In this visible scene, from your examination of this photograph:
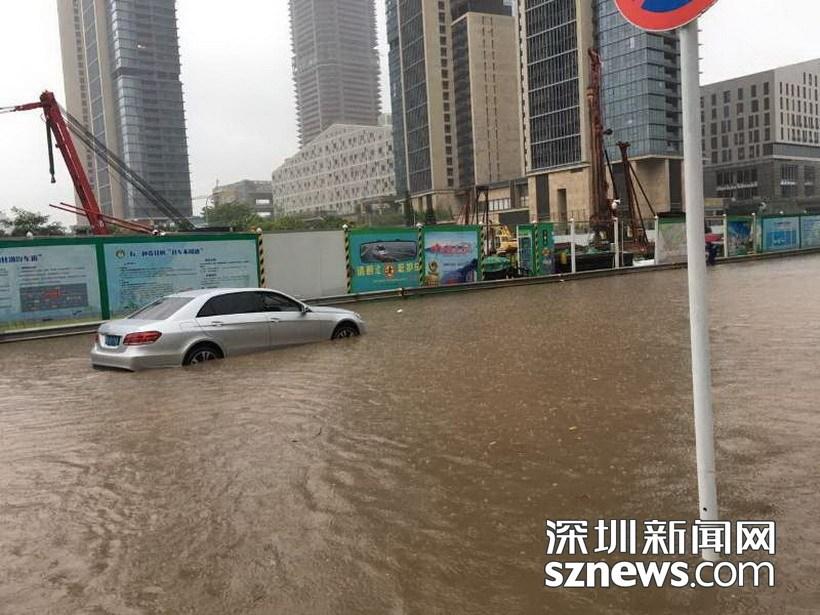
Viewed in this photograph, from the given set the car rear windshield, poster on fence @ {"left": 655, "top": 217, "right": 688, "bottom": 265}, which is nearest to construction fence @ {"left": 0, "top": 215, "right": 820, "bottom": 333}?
poster on fence @ {"left": 655, "top": 217, "right": 688, "bottom": 265}

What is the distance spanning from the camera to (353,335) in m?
13.2

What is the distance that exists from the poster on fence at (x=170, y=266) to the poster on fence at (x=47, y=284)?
1.56ft

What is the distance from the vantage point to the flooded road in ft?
11.7

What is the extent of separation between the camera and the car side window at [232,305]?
35.1 ft

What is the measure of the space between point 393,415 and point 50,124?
35.2 meters

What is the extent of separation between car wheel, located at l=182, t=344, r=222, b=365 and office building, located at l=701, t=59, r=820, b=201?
126 m

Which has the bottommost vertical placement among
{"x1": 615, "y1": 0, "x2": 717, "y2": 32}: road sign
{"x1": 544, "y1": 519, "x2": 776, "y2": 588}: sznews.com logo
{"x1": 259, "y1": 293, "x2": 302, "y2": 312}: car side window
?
{"x1": 544, "y1": 519, "x2": 776, "y2": 588}: sznews.com logo

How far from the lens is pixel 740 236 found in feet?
121

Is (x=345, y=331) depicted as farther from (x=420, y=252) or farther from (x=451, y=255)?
(x=451, y=255)

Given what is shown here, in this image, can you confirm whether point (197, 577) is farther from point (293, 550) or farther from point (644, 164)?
point (644, 164)

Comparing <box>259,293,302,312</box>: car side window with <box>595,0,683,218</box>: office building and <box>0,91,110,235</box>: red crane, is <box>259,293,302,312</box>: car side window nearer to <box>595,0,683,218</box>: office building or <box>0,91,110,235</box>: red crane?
<box>0,91,110,235</box>: red crane

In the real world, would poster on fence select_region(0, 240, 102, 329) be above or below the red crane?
below

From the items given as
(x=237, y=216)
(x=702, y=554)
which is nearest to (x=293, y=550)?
(x=702, y=554)

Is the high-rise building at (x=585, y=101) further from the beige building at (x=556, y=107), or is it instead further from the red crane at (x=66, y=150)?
the red crane at (x=66, y=150)
